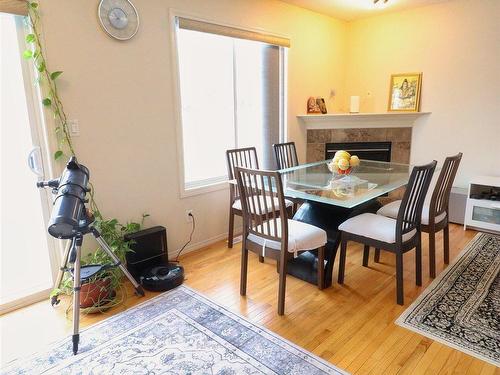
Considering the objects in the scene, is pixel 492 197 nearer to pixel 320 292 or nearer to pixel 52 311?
pixel 320 292

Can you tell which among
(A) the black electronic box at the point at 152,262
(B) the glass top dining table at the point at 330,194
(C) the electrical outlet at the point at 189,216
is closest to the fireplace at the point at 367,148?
(B) the glass top dining table at the point at 330,194

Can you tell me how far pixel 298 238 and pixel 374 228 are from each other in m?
0.57

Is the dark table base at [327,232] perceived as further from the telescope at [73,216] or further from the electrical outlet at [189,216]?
the telescope at [73,216]

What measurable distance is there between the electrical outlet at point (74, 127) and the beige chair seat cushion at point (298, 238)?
142 cm

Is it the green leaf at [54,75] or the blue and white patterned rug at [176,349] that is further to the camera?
the green leaf at [54,75]

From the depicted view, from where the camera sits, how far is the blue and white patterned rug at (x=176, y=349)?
174 cm

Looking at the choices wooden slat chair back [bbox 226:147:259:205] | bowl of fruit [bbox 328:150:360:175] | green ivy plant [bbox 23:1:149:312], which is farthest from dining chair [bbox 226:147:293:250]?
green ivy plant [bbox 23:1:149:312]

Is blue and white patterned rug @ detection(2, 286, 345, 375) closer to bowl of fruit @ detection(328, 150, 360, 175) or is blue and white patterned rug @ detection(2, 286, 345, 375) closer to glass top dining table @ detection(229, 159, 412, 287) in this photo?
glass top dining table @ detection(229, 159, 412, 287)

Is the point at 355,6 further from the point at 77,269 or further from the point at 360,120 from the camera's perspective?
the point at 77,269

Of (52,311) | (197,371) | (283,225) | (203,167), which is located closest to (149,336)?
(197,371)

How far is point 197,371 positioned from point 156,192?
157 cm

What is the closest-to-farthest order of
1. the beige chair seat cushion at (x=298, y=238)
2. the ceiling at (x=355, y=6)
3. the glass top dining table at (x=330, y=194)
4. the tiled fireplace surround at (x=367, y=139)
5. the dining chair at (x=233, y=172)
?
the beige chair seat cushion at (x=298, y=238) → the glass top dining table at (x=330, y=194) → the dining chair at (x=233, y=172) → the ceiling at (x=355, y=6) → the tiled fireplace surround at (x=367, y=139)

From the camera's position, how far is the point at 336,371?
5.56 feet

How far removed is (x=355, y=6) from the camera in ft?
12.6
